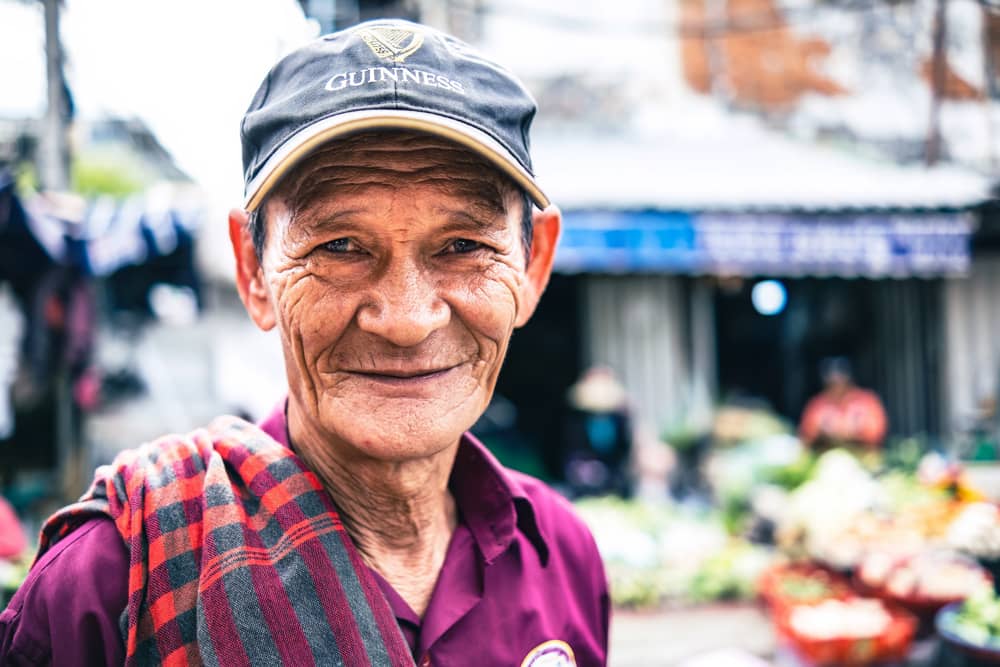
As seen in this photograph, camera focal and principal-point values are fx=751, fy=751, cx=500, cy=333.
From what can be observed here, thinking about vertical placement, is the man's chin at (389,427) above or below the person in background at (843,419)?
above

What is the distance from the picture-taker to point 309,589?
A: 116 centimetres

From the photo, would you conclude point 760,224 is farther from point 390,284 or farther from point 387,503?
point 390,284

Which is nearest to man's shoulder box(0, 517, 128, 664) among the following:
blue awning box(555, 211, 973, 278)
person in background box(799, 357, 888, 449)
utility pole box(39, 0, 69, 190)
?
utility pole box(39, 0, 69, 190)

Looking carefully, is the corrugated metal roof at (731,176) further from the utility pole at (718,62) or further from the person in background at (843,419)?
the person in background at (843,419)

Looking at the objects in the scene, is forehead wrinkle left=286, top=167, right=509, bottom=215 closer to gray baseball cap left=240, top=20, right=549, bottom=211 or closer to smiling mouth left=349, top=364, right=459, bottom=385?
gray baseball cap left=240, top=20, right=549, bottom=211

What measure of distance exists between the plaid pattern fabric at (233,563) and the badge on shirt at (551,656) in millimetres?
329

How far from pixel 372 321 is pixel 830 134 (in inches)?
434

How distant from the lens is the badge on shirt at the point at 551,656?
4.67 ft

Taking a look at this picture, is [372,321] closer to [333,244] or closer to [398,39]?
[333,244]

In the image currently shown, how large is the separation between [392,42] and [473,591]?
0.98 m

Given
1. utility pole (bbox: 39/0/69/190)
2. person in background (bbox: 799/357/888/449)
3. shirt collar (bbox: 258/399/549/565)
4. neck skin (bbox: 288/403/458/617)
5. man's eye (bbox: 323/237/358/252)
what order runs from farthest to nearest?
→ person in background (bbox: 799/357/888/449) → utility pole (bbox: 39/0/69/190) → shirt collar (bbox: 258/399/549/565) → neck skin (bbox: 288/403/458/617) → man's eye (bbox: 323/237/358/252)

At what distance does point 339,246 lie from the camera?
3.98 ft

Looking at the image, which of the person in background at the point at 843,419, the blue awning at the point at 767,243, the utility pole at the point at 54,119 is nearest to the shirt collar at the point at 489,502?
the utility pole at the point at 54,119

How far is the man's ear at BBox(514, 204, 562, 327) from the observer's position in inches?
59.9
